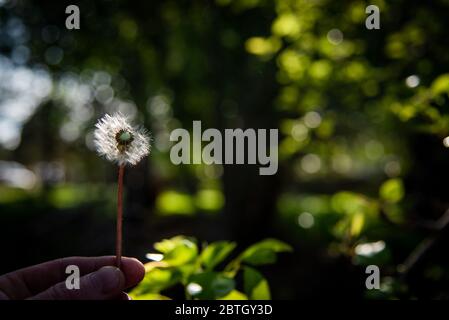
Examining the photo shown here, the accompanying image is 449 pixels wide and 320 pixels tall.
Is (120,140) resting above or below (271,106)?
below

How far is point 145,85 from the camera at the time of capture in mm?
12758

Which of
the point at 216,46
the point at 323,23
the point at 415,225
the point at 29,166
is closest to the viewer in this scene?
the point at 415,225

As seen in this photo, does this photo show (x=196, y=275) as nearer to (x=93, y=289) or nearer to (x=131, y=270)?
(x=131, y=270)

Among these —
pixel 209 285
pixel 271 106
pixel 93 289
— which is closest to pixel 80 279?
pixel 93 289

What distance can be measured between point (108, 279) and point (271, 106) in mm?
6860

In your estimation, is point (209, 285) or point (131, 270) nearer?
point (131, 270)

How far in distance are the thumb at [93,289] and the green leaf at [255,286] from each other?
1.84 ft

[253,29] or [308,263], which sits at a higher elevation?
[253,29]

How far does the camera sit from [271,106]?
7836 mm

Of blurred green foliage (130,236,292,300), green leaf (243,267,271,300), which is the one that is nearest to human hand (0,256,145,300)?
blurred green foliage (130,236,292,300)

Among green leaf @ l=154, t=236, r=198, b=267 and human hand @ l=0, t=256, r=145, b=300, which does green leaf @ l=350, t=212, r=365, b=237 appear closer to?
green leaf @ l=154, t=236, r=198, b=267

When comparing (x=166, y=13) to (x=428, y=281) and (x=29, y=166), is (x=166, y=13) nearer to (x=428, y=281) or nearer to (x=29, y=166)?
(x=428, y=281)

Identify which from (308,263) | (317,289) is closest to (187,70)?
(308,263)
